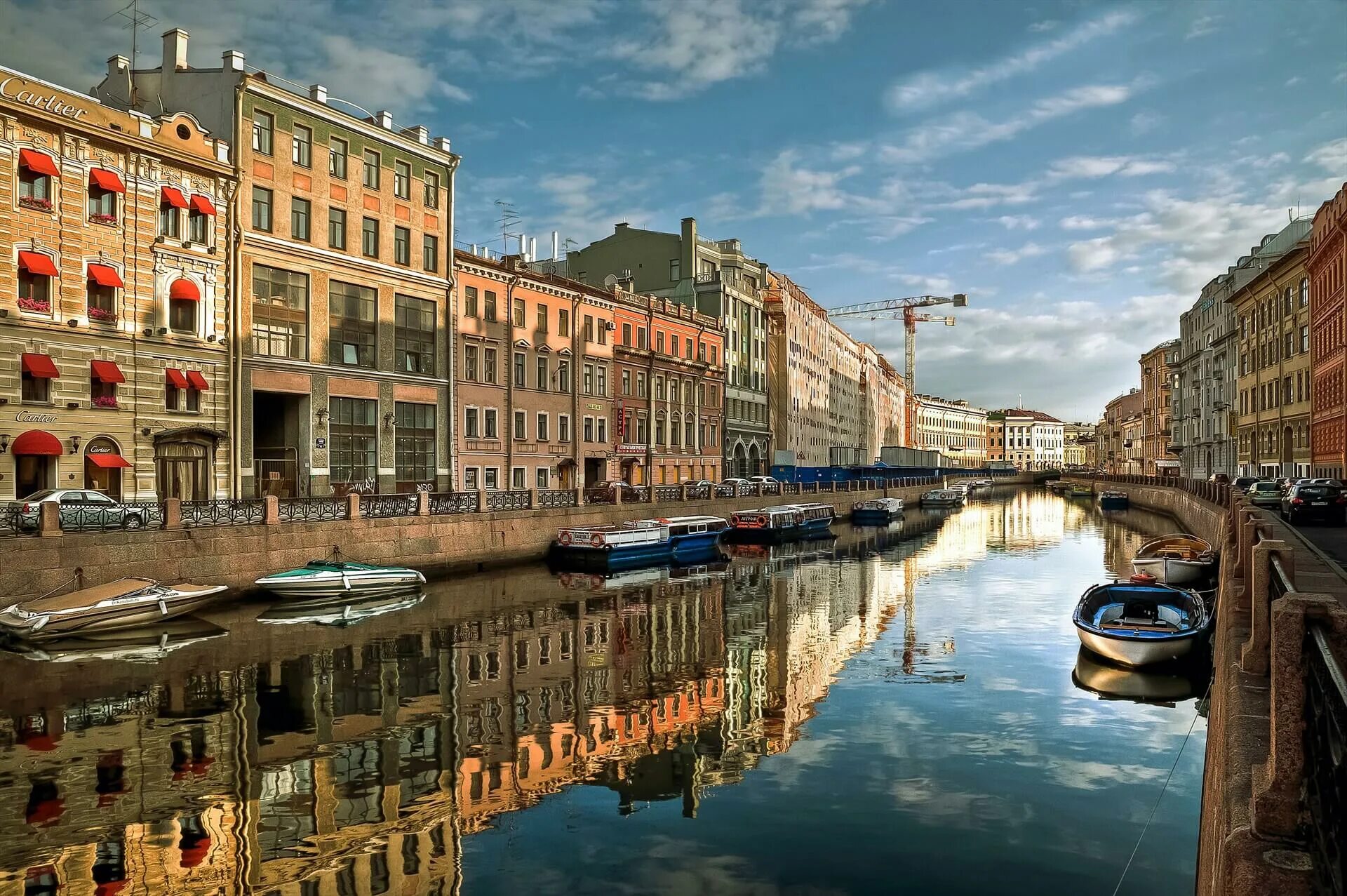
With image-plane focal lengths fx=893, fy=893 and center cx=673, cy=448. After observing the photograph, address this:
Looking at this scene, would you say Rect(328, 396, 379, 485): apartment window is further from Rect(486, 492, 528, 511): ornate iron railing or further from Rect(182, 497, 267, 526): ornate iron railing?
Rect(182, 497, 267, 526): ornate iron railing

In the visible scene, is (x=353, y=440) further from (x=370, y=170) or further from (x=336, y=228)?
(x=370, y=170)

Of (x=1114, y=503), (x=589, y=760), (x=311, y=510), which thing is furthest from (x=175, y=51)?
(x=1114, y=503)

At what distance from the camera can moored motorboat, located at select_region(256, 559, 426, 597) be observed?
29.9 meters

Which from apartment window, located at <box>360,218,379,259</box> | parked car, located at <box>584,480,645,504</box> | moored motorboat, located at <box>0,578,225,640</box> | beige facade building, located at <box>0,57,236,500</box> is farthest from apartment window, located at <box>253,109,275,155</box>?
parked car, located at <box>584,480,645,504</box>

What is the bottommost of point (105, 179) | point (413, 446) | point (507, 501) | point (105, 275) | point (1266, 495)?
point (1266, 495)

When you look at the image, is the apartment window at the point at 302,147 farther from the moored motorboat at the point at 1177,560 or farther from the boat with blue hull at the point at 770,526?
the moored motorboat at the point at 1177,560

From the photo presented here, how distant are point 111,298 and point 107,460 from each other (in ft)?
20.3

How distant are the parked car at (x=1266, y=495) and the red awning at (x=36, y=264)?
5321 centimetres

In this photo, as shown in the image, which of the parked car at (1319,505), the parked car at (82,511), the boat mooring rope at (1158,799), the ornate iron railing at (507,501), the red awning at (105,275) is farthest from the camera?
the ornate iron railing at (507,501)

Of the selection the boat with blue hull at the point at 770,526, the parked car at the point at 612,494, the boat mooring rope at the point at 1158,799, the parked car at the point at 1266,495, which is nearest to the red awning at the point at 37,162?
the parked car at the point at 612,494

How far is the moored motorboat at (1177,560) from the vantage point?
33844mm

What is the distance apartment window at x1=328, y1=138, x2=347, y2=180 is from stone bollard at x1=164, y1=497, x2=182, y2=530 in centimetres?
2061

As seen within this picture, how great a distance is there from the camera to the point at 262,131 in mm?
39781

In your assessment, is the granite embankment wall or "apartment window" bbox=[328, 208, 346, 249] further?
"apartment window" bbox=[328, 208, 346, 249]
